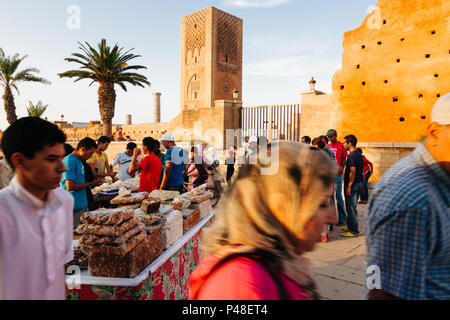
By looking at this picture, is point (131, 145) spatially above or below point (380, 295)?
above

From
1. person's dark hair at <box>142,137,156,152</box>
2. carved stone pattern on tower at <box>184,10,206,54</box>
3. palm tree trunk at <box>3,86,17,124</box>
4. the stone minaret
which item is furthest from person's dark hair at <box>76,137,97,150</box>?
carved stone pattern on tower at <box>184,10,206,54</box>

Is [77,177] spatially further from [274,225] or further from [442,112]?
[442,112]

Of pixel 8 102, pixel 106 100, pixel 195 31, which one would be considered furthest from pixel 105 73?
pixel 195 31

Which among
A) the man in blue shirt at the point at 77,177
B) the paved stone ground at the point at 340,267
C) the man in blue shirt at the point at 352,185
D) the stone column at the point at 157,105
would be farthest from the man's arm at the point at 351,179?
the stone column at the point at 157,105

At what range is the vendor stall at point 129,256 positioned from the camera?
1972mm

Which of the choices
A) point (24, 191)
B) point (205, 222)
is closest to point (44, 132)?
point (24, 191)

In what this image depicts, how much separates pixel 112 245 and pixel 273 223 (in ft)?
4.97

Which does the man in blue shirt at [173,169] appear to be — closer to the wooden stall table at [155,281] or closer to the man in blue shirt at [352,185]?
the wooden stall table at [155,281]

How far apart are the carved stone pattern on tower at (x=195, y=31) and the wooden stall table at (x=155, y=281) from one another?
111 ft

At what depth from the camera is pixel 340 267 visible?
3869 millimetres

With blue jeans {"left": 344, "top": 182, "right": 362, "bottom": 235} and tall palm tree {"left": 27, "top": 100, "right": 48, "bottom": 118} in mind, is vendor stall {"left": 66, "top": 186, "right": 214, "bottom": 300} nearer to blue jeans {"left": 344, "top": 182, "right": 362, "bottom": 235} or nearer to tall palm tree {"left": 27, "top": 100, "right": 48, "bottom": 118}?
blue jeans {"left": 344, "top": 182, "right": 362, "bottom": 235}

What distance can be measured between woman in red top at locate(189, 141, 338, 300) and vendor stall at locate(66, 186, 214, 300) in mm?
1234

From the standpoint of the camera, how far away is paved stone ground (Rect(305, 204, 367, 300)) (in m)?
3.22
